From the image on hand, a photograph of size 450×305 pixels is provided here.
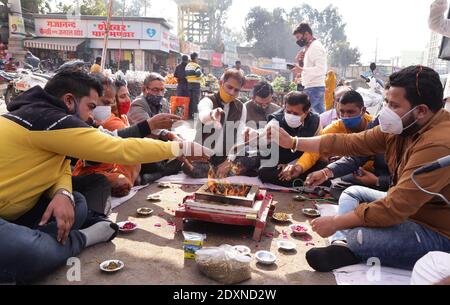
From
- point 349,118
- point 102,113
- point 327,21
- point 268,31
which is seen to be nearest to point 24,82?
point 102,113

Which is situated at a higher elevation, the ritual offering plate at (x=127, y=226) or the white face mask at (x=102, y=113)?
the white face mask at (x=102, y=113)

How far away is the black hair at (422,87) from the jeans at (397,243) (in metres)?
0.98

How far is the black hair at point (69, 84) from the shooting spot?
2946 millimetres

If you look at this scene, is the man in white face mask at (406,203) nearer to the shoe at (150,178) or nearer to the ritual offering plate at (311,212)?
the ritual offering plate at (311,212)

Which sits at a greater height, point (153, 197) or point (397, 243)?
point (397, 243)

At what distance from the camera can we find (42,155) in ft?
9.09

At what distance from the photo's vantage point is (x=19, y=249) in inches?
97.6

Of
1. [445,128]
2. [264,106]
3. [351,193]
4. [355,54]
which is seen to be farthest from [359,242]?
[355,54]

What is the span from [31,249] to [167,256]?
1144mm

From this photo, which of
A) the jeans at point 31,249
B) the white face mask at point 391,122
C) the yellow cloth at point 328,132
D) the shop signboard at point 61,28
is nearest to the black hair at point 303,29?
the yellow cloth at point 328,132

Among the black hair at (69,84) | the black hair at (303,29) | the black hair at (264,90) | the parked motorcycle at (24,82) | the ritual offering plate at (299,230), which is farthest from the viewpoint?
the parked motorcycle at (24,82)

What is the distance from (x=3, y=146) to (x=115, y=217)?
1752 millimetres

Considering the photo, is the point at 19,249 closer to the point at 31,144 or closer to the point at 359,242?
the point at 31,144

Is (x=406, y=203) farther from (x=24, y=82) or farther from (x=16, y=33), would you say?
(x=16, y=33)
